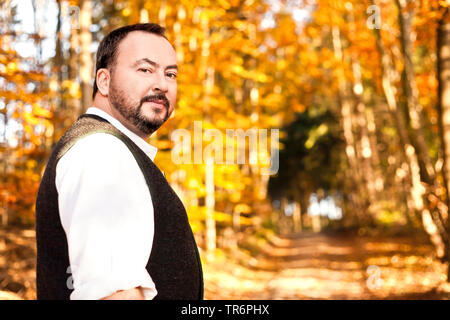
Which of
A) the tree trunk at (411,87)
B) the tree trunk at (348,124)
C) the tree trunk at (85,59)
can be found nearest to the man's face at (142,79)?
the tree trunk at (85,59)

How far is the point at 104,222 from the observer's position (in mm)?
1308

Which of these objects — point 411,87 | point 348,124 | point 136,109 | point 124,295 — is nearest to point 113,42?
point 136,109

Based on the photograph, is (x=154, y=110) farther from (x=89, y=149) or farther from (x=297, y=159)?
(x=297, y=159)

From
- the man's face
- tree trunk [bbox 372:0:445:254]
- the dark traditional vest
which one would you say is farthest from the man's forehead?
tree trunk [bbox 372:0:445:254]

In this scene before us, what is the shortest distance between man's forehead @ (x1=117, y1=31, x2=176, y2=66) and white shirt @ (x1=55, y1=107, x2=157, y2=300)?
15.3 inches

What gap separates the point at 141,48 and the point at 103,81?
0.18 meters

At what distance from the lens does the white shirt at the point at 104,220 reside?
4.27 feet

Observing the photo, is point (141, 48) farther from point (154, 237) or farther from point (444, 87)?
point (444, 87)

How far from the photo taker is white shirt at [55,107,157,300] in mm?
1302

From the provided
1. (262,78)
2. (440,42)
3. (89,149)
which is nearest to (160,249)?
(89,149)

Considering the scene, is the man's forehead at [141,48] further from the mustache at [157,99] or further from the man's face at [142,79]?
the mustache at [157,99]

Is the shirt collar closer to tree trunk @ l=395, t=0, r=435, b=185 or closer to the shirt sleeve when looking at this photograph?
the shirt sleeve

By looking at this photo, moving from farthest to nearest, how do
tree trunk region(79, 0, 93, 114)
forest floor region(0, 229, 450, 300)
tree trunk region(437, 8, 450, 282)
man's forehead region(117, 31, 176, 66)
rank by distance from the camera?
forest floor region(0, 229, 450, 300) → tree trunk region(437, 8, 450, 282) → tree trunk region(79, 0, 93, 114) → man's forehead region(117, 31, 176, 66)

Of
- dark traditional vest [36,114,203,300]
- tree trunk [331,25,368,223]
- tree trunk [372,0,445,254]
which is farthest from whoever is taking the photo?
tree trunk [331,25,368,223]
